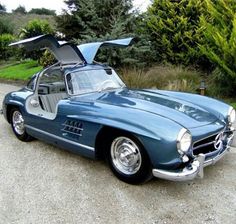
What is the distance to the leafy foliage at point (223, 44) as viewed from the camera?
24.3 ft

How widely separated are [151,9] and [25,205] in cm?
867

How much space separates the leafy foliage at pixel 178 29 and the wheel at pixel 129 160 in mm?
6813

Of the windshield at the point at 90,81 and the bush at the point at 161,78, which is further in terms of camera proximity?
the bush at the point at 161,78

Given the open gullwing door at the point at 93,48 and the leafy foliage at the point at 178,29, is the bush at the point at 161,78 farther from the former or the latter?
the open gullwing door at the point at 93,48

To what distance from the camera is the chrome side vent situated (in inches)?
162

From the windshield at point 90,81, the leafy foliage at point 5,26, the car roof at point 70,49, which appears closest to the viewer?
the windshield at point 90,81

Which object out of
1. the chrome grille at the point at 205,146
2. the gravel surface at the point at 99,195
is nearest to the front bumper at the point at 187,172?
the chrome grille at the point at 205,146

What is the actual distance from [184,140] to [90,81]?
207cm

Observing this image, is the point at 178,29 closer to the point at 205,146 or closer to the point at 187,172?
the point at 205,146

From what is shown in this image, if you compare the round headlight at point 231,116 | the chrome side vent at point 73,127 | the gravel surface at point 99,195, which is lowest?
the gravel surface at point 99,195

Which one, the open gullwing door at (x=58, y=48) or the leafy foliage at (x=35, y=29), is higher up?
the leafy foliage at (x=35, y=29)

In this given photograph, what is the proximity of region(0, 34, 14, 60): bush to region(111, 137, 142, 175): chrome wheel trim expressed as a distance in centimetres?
1980

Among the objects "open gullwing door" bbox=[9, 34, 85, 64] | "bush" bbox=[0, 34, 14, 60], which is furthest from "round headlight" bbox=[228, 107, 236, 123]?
"bush" bbox=[0, 34, 14, 60]

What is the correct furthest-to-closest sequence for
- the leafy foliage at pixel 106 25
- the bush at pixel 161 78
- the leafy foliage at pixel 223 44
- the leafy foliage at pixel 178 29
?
the leafy foliage at pixel 106 25, the leafy foliage at pixel 178 29, the bush at pixel 161 78, the leafy foliage at pixel 223 44
